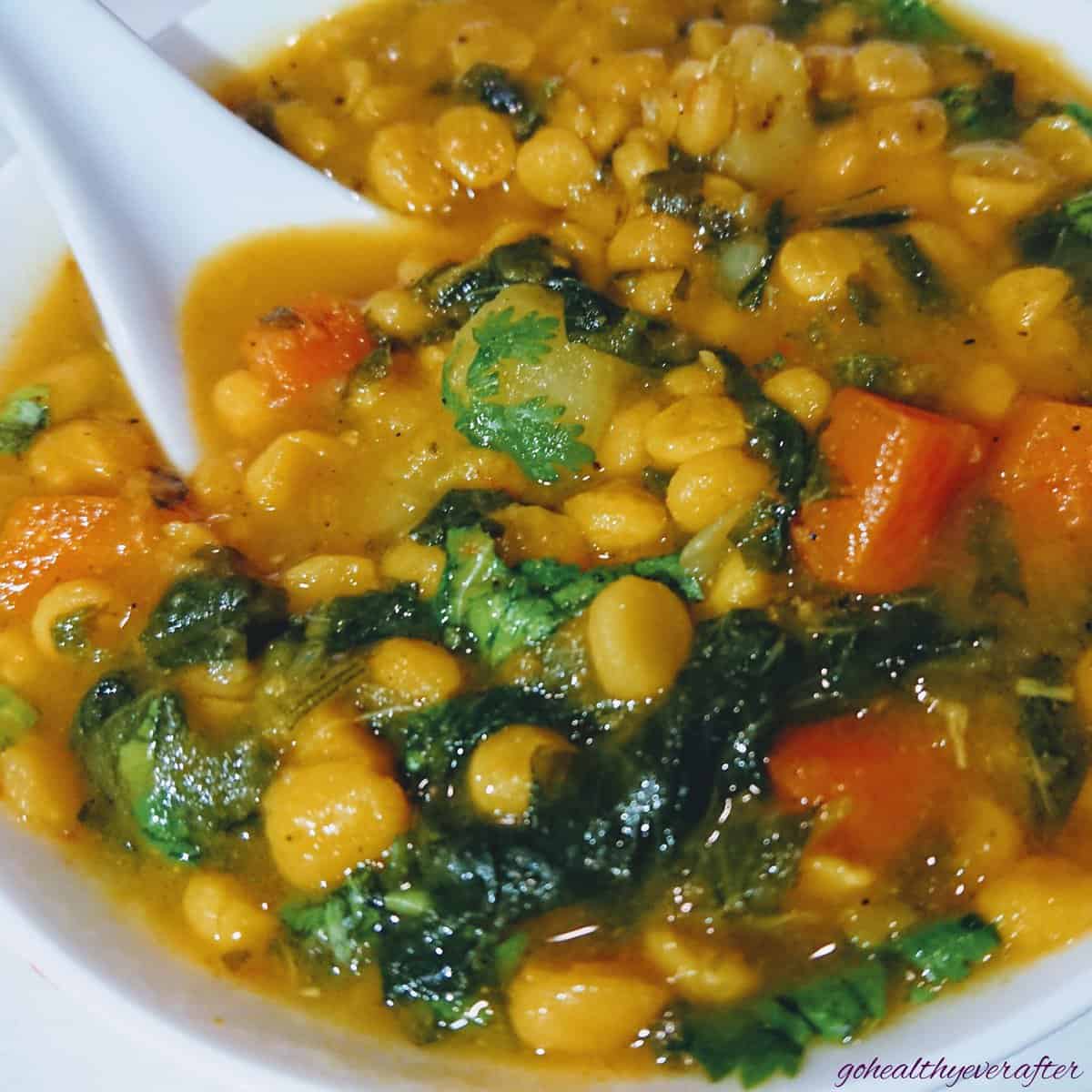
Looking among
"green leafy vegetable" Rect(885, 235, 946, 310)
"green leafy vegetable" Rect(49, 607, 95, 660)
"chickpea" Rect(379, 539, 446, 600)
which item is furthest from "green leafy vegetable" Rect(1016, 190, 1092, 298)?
"green leafy vegetable" Rect(49, 607, 95, 660)

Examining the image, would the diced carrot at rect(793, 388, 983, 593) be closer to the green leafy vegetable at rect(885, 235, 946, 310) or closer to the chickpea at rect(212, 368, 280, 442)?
the green leafy vegetable at rect(885, 235, 946, 310)

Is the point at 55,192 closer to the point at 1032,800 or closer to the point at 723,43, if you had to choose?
the point at 723,43

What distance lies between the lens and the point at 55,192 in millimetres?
3203

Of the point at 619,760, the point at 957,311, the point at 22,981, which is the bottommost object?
the point at 22,981

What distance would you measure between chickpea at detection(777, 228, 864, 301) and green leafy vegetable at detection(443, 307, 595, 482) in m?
0.60

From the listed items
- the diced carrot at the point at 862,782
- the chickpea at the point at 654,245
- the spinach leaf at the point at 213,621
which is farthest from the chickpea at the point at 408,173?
the diced carrot at the point at 862,782

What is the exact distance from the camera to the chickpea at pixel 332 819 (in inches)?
88.4

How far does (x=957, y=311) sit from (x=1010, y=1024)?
167 centimetres

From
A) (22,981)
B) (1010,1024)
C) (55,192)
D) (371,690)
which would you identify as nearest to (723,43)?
(55,192)

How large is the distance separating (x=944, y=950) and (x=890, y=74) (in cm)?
239

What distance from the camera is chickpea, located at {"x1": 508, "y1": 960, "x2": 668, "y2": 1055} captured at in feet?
6.79

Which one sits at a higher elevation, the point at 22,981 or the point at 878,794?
the point at 878,794

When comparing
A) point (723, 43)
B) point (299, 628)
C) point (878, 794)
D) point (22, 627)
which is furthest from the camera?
point (723, 43)

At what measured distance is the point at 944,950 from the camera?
6.89 ft
